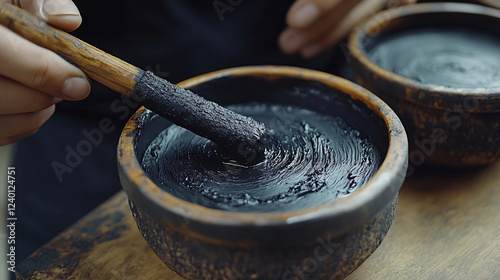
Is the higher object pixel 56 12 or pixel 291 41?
pixel 56 12

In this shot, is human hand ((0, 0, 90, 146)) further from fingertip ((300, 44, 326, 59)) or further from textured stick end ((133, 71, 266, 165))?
fingertip ((300, 44, 326, 59))

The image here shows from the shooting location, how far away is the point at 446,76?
5.43 ft

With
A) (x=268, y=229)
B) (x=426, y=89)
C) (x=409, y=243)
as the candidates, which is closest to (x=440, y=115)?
(x=426, y=89)

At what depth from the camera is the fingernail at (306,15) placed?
6.15 feet

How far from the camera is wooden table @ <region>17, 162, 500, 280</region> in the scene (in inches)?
51.4

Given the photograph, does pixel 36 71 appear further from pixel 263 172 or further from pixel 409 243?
pixel 409 243

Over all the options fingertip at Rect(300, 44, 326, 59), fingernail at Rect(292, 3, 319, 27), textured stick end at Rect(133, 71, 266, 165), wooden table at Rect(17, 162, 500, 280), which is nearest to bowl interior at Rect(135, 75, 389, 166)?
textured stick end at Rect(133, 71, 266, 165)

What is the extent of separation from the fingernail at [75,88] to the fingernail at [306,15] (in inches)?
40.0

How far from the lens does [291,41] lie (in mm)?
2049

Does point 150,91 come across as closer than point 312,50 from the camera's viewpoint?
Yes

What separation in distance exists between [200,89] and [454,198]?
981 mm

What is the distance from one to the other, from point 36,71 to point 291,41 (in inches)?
48.1

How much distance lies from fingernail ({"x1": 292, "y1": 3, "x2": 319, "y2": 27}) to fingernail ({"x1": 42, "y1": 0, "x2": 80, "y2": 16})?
1001 millimetres

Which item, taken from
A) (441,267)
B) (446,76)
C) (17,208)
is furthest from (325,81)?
(17,208)
